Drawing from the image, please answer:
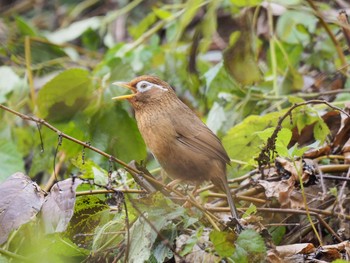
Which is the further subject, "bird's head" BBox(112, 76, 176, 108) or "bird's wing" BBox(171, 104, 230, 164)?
"bird's head" BBox(112, 76, 176, 108)

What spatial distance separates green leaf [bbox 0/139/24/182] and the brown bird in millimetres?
804

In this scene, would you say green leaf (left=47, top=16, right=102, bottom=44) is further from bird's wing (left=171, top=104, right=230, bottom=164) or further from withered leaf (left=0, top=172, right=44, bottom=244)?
withered leaf (left=0, top=172, right=44, bottom=244)

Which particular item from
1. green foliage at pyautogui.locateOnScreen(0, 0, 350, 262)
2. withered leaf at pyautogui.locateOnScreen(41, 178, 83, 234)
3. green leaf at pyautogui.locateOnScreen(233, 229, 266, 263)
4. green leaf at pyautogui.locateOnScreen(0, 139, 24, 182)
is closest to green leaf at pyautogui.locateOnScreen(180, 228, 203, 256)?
green foliage at pyautogui.locateOnScreen(0, 0, 350, 262)

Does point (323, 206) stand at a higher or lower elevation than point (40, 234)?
lower

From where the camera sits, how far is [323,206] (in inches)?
134

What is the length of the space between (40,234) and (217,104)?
1882 mm

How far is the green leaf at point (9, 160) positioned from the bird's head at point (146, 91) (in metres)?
0.77

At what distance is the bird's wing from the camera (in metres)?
3.40

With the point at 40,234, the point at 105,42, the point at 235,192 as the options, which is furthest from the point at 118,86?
the point at 105,42

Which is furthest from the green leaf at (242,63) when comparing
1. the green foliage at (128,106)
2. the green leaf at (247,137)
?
the green leaf at (247,137)

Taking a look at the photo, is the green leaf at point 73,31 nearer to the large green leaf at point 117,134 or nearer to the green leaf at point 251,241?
the large green leaf at point 117,134

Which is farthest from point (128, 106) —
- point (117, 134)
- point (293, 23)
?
point (293, 23)

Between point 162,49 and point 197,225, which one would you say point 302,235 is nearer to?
point 197,225

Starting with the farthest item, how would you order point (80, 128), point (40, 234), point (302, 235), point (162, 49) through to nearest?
point (162, 49) → point (80, 128) → point (302, 235) → point (40, 234)
